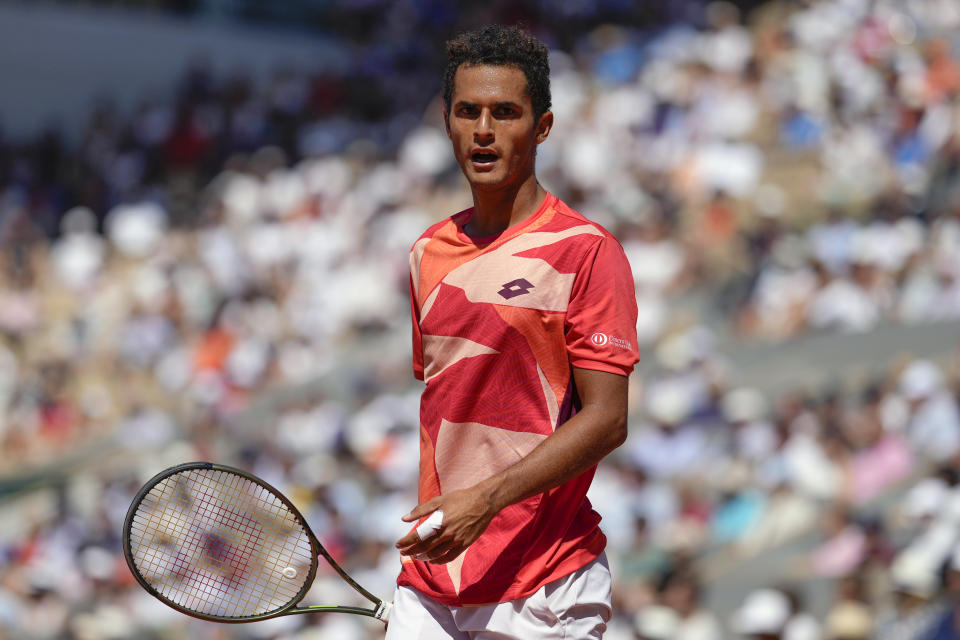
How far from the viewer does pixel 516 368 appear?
288cm

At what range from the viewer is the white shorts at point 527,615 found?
2.88m

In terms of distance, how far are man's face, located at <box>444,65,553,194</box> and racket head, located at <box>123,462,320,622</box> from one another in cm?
92

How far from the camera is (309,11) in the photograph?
1938 centimetres

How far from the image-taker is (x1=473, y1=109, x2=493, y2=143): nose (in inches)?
113

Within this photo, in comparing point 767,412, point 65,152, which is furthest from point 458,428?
point 65,152

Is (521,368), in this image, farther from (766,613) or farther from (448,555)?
(766,613)

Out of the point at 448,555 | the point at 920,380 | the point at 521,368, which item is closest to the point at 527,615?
the point at 448,555

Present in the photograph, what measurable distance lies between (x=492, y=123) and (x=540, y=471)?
740 millimetres

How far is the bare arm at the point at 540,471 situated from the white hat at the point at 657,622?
4.41 metres

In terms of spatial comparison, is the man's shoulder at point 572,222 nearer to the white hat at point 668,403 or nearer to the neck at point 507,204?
the neck at point 507,204

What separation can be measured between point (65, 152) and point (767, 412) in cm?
1025

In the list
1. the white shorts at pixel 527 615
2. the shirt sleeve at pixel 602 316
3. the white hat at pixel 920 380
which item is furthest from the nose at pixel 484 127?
the white hat at pixel 920 380

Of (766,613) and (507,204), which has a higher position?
(507,204)

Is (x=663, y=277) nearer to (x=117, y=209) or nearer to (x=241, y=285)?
(x=241, y=285)
